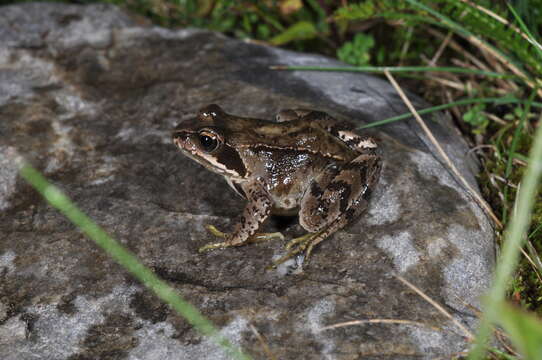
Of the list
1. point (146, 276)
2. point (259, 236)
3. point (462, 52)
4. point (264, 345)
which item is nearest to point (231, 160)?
point (259, 236)

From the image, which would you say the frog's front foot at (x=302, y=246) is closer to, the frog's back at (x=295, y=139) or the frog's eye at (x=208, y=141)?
the frog's back at (x=295, y=139)

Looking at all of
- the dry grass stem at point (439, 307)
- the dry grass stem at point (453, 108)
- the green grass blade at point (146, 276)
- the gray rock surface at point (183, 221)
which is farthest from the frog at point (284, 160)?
the dry grass stem at point (453, 108)

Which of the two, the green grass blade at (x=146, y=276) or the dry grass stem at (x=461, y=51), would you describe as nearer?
the green grass blade at (x=146, y=276)

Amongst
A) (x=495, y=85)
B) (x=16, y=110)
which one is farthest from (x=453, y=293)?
(x=16, y=110)

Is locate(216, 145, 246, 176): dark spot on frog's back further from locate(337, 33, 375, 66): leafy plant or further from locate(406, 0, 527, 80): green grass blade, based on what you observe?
locate(337, 33, 375, 66): leafy plant

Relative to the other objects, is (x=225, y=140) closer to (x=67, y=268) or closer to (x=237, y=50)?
(x=67, y=268)

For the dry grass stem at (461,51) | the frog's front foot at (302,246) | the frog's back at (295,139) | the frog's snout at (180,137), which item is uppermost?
the dry grass stem at (461,51)

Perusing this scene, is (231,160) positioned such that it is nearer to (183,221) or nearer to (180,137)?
(180,137)

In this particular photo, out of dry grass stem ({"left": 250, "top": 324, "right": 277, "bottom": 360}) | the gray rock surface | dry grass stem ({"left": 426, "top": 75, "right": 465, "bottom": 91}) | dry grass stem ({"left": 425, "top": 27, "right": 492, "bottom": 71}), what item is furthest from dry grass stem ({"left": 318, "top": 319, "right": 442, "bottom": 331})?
dry grass stem ({"left": 425, "top": 27, "right": 492, "bottom": 71})
